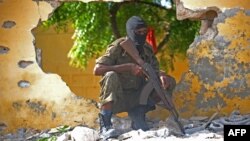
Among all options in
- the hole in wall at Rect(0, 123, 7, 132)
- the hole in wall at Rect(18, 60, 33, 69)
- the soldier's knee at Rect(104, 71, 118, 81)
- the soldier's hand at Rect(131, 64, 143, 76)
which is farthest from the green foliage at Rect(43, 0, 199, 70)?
the soldier's knee at Rect(104, 71, 118, 81)

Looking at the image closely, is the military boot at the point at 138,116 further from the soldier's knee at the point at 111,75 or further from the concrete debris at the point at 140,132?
the soldier's knee at the point at 111,75

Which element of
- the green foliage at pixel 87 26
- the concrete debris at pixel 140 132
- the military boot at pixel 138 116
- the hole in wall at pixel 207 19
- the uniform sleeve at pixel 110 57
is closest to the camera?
the concrete debris at pixel 140 132

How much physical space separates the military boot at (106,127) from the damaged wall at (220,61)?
3.09 feet

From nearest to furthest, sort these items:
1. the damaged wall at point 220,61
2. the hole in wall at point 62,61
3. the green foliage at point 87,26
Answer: the damaged wall at point 220,61 → the green foliage at point 87,26 → the hole in wall at point 62,61

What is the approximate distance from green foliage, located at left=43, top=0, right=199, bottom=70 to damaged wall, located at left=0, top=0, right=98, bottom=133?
228 centimetres

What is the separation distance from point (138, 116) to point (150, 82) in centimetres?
37

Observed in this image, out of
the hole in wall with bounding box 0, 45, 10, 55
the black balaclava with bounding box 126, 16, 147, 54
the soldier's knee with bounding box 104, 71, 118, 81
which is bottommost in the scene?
the soldier's knee with bounding box 104, 71, 118, 81

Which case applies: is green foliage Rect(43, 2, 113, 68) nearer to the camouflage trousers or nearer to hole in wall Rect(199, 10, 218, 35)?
hole in wall Rect(199, 10, 218, 35)

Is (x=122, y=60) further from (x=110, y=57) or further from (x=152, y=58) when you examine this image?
(x=152, y=58)

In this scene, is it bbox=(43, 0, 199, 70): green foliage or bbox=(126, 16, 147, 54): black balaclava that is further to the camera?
bbox=(43, 0, 199, 70): green foliage

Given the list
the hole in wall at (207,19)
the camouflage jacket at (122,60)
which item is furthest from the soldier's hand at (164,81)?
the hole in wall at (207,19)

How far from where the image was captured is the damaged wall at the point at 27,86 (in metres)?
7.09

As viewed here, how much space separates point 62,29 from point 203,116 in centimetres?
402

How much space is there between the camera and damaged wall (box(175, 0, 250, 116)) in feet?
22.9
